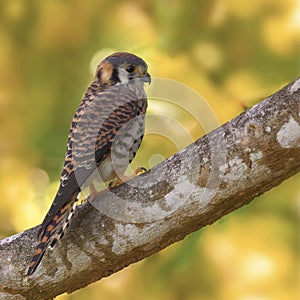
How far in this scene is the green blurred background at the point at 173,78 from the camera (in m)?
3.98

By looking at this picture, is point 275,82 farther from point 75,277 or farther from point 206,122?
point 75,277

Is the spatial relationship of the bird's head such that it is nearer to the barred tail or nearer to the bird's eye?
the bird's eye

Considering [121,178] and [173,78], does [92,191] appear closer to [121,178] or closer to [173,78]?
[121,178]

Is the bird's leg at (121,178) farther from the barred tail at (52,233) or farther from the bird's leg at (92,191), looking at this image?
the barred tail at (52,233)

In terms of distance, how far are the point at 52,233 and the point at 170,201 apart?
0.44m

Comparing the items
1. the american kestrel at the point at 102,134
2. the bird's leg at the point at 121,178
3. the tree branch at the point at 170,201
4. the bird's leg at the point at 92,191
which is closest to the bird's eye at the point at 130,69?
the american kestrel at the point at 102,134

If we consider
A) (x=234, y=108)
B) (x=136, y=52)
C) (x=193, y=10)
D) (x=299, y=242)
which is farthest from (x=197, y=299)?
(x=193, y=10)

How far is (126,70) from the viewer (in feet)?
12.3

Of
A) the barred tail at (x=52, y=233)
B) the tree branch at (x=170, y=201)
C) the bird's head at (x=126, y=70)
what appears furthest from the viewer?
the bird's head at (x=126, y=70)

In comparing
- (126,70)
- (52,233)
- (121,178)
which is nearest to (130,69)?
(126,70)

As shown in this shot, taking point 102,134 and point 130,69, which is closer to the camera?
point 102,134

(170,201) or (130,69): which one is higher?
(130,69)

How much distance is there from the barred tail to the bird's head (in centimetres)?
103

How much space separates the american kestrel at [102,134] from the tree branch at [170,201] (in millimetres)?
80
